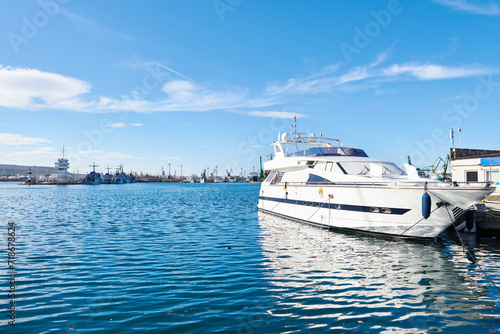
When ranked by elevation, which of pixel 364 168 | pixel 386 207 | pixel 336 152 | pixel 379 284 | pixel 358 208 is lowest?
pixel 379 284

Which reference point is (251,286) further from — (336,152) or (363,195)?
(336,152)

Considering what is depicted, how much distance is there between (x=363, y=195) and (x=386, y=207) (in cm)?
135

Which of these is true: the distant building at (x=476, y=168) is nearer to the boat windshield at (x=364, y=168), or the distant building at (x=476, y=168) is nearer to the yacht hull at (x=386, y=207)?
the boat windshield at (x=364, y=168)

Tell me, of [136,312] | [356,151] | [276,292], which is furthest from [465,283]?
[356,151]

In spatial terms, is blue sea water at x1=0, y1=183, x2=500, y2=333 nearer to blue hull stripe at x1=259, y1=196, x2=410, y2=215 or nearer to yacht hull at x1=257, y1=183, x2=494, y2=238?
yacht hull at x1=257, y1=183, x2=494, y2=238

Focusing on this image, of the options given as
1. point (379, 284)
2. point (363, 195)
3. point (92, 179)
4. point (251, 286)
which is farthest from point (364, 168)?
point (92, 179)

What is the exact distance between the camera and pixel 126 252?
45.1 ft

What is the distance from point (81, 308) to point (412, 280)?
959 centimetres

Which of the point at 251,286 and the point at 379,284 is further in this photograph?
the point at 379,284

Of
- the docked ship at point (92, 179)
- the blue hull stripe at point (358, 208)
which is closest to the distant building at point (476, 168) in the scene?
the blue hull stripe at point (358, 208)

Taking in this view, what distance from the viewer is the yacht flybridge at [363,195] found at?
1448 centimetres

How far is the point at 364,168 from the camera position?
67.9 feet

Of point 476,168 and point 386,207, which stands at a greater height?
point 476,168

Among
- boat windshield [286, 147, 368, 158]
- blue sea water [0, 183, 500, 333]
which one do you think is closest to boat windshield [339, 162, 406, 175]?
boat windshield [286, 147, 368, 158]
